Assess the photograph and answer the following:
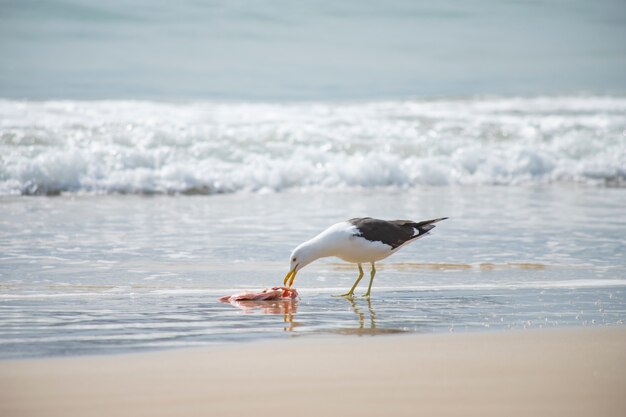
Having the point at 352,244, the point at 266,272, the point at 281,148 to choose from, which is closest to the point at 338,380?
the point at 352,244

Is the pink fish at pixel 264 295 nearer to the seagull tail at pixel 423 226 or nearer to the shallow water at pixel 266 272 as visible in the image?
the shallow water at pixel 266 272

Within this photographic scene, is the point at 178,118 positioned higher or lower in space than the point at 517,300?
higher

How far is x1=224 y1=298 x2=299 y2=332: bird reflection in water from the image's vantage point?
5941 mm

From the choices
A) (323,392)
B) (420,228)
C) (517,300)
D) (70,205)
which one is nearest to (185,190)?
(70,205)

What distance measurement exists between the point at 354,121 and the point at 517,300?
13759 millimetres

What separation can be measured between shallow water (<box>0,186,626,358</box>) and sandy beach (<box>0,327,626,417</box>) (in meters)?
0.37

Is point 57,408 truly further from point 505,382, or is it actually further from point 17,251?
point 17,251

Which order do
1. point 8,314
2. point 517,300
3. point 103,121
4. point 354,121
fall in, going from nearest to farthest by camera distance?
point 8,314 → point 517,300 → point 103,121 → point 354,121

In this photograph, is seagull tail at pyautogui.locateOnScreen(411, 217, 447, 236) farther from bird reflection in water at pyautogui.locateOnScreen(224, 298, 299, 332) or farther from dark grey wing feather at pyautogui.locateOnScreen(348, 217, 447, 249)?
bird reflection in water at pyautogui.locateOnScreen(224, 298, 299, 332)

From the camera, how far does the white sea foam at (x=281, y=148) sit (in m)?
14.6

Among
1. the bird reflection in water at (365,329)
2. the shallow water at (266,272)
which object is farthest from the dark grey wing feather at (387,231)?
the bird reflection in water at (365,329)

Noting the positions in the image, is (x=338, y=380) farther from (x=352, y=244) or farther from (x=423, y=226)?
(x=423, y=226)

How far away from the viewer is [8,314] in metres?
5.72

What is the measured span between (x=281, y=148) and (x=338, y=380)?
510 inches
